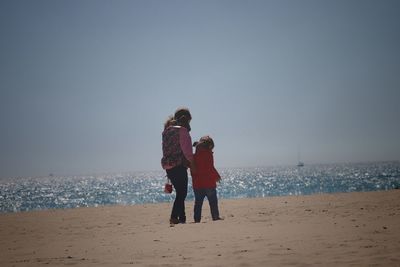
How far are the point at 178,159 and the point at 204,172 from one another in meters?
0.92

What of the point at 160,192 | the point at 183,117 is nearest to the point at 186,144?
the point at 183,117

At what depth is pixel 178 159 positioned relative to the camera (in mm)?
6762

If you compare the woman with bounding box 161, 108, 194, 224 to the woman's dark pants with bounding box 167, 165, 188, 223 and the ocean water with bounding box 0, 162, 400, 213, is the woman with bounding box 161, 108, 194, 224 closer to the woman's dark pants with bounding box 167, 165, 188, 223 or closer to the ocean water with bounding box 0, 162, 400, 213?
the woman's dark pants with bounding box 167, 165, 188, 223

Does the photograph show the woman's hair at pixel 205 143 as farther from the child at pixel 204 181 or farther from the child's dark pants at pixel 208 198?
the child's dark pants at pixel 208 198

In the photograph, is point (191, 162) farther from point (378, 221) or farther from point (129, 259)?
point (378, 221)

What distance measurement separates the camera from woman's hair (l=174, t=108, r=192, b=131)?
23.5ft

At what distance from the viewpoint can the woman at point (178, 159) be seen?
674 centimetres

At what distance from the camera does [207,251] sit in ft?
13.4

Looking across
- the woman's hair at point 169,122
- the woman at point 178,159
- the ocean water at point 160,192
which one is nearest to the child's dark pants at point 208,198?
the woman at point 178,159

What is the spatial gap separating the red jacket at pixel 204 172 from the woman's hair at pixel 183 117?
723mm

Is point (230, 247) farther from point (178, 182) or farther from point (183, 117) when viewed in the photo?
point (183, 117)

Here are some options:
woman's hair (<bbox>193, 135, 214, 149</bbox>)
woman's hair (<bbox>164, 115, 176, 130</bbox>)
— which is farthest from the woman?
woman's hair (<bbox>193, 135, 214, 149</bbox>)

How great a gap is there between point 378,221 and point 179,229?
3466mm

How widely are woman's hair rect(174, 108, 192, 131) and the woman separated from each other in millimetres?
264
